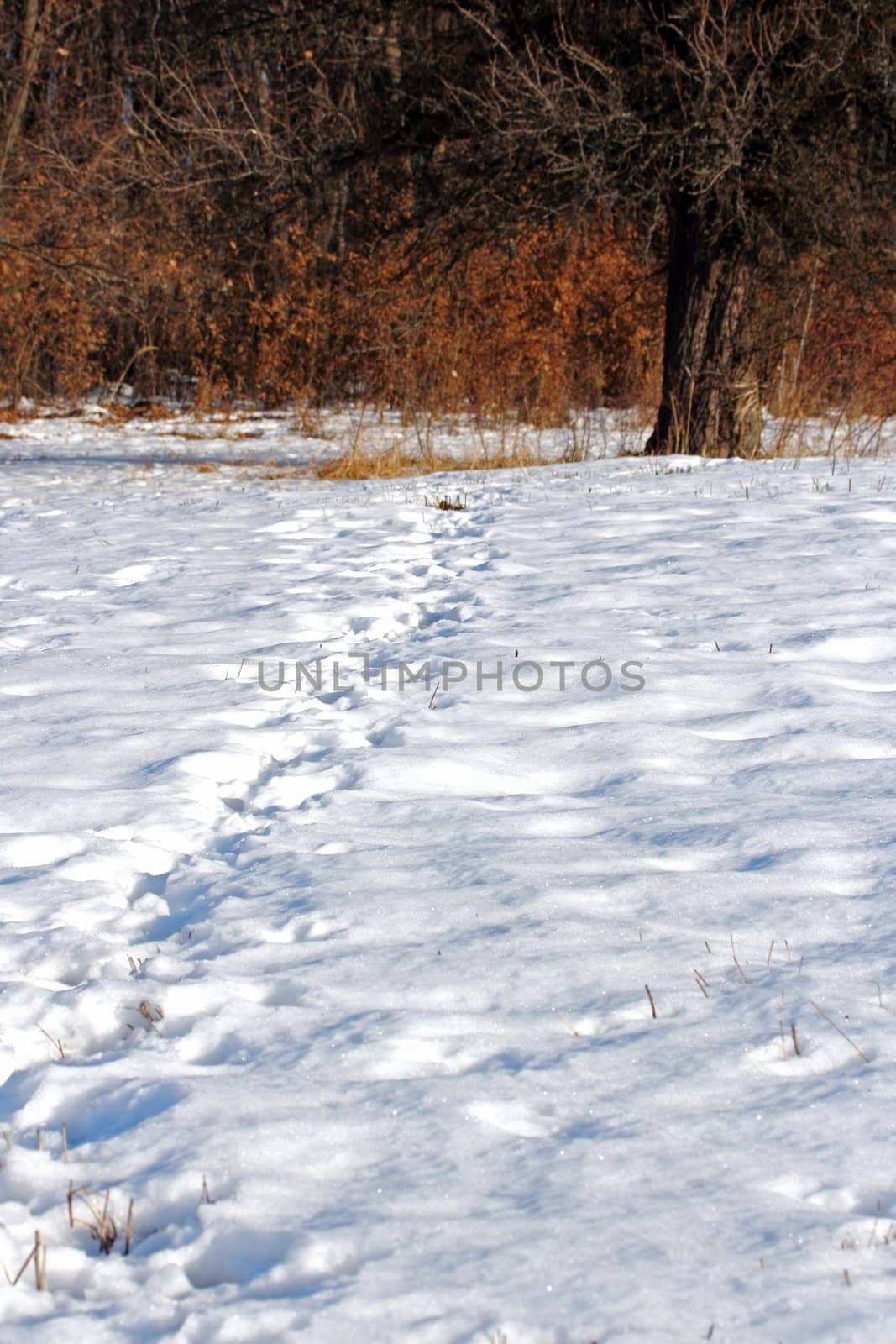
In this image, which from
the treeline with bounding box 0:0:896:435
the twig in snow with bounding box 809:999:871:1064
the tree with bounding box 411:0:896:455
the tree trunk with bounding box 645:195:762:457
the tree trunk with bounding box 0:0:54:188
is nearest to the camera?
the twig in snow with bounding box 809:999:871:1064

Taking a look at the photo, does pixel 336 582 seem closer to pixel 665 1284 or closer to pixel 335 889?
pixel 335 889

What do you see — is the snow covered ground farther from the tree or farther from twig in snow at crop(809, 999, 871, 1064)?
the tree

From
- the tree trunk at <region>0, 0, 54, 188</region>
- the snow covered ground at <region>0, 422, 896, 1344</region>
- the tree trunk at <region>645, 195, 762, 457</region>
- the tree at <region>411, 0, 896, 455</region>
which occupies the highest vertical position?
the tree trunk at <region>0, 0, 54, 188</region>

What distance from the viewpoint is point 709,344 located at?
10.1 m

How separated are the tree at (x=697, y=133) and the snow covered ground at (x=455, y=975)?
4478 mm

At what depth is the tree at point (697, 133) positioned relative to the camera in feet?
27.3

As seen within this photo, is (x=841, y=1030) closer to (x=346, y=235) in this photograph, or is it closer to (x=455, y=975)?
(x=455, y=975)

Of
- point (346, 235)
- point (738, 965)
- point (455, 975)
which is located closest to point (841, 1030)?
point (738, 965)

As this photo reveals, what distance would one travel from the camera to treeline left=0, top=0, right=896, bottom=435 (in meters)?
9.37

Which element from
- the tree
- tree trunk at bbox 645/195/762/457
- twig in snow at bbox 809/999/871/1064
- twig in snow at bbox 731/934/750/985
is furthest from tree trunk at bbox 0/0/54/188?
twig in snow at bbox 809/999/871/1064

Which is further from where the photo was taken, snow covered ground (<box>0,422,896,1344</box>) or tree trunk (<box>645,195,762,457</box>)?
tree trunk (<box>645,195,762,457</box>)

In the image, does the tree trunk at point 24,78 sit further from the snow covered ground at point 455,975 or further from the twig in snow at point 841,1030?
the twig in snow at point 841,1030

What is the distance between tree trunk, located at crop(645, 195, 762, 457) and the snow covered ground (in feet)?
17.3

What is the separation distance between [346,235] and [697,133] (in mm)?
4524
